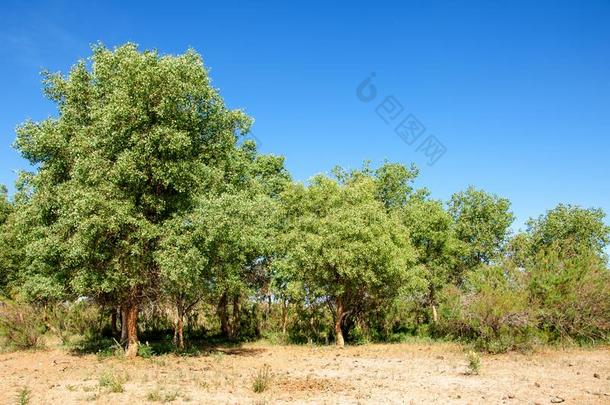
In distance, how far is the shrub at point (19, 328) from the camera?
2798 centimetres

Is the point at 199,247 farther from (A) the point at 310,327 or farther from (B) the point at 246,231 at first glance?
(A) the point at 310,327

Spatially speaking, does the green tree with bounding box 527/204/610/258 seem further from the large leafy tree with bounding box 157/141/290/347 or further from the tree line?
the large leafy tree with bounding box 157/141/290/347

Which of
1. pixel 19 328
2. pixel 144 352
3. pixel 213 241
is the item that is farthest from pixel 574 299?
pixel 19 328

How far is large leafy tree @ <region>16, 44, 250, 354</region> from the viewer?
2148cm

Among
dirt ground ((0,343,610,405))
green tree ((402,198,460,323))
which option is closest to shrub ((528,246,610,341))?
dirt ground ((0,343,610,405))

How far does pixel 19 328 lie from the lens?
2803 centimetres

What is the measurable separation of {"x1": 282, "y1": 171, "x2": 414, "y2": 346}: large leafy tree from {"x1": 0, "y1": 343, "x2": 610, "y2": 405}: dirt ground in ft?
17.6

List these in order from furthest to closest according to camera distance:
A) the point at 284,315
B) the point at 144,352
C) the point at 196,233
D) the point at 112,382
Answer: the point at 284,315, the point at 144,352, the point at 196,233, the point at 112,382

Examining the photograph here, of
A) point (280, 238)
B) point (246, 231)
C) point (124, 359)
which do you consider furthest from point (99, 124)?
point (280, 238)

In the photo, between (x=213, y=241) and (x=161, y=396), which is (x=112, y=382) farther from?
(x=213, y=241)

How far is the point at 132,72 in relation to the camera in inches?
874

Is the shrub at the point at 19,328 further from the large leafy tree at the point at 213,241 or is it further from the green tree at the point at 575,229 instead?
the green tree at the point at 575,229

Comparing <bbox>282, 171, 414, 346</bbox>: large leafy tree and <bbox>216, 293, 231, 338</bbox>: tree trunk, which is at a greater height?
<bbox>282, 171, 414, 346</bbox>: large leafy tree

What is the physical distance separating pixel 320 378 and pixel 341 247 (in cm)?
1214
